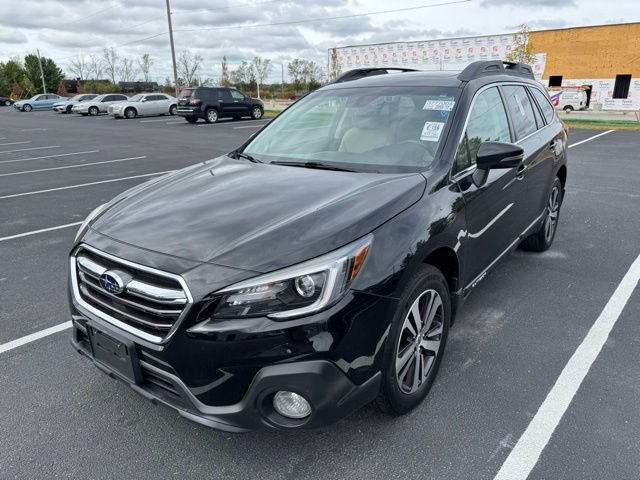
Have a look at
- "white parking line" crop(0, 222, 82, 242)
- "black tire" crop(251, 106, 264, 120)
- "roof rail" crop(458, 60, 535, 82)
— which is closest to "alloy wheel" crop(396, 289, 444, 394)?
"roof rail" crop(458, 60, 535, 82)

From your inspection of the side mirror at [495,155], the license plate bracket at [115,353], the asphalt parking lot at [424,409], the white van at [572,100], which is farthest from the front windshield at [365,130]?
the white van at [572,100]

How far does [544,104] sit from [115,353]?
4.55m

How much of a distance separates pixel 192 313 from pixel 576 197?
24.2 ft

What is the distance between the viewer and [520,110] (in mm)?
4164

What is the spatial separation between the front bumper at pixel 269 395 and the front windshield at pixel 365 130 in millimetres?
1374

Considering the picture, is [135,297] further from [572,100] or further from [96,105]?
[572,100]

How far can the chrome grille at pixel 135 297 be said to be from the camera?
6.73ft

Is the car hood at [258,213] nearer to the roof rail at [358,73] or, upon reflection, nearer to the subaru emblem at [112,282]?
the subaru emblem at [112,282]

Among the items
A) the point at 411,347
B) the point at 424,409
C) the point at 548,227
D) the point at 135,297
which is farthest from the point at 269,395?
the point at 548,227

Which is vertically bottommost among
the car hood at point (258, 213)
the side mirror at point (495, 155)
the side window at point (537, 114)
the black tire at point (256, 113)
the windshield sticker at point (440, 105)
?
the black tire at point (256, 113)

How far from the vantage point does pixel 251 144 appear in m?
3.88

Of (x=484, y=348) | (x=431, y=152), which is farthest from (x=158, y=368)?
(x=484, y=348)

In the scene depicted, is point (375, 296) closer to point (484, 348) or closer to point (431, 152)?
point (431, 152)

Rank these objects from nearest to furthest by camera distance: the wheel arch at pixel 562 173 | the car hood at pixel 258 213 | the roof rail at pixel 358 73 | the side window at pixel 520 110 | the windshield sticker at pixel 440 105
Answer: the car hood at pixel 258 213 → the windshield sticker at pixel 440 105 → the side window at pixel 520 110 → the roof rail at pixel 358 73 → the wheel arch at pixel 562 173
